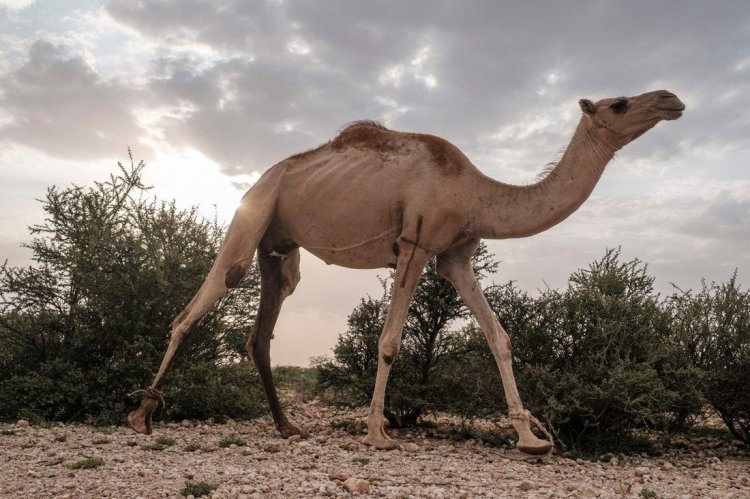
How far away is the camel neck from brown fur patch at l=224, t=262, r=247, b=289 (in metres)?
2.76

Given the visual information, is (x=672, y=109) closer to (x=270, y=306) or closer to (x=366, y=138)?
(x=366, y=138)

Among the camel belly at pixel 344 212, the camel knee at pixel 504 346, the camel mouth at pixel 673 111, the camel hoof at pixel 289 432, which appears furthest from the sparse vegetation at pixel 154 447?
the camel mouth at pixel 673 111

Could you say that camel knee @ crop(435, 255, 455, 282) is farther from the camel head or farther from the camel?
the camel head

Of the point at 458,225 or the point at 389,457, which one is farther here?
the point at 458,225

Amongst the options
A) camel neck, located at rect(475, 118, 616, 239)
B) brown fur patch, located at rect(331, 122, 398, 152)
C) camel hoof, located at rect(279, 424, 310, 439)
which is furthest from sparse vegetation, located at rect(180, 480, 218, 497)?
brown fur patch, located at rect(331, 122, 398, 152)

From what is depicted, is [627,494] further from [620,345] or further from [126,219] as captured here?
[126,219]

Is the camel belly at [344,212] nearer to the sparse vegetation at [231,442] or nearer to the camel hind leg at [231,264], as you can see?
the camel hind leg at [231,264]

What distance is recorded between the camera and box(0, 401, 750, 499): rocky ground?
5449mm

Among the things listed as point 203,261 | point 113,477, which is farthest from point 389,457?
point 203,261

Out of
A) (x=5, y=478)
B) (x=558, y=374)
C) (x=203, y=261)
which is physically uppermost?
(x=203, y=261)

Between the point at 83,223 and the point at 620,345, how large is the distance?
8.25 meters

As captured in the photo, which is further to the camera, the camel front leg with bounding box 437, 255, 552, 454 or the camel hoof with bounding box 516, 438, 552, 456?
the camel front leg with bounding box 437, 255, 552, 454

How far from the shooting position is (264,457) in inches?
269

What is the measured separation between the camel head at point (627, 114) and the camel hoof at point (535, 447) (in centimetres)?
322
